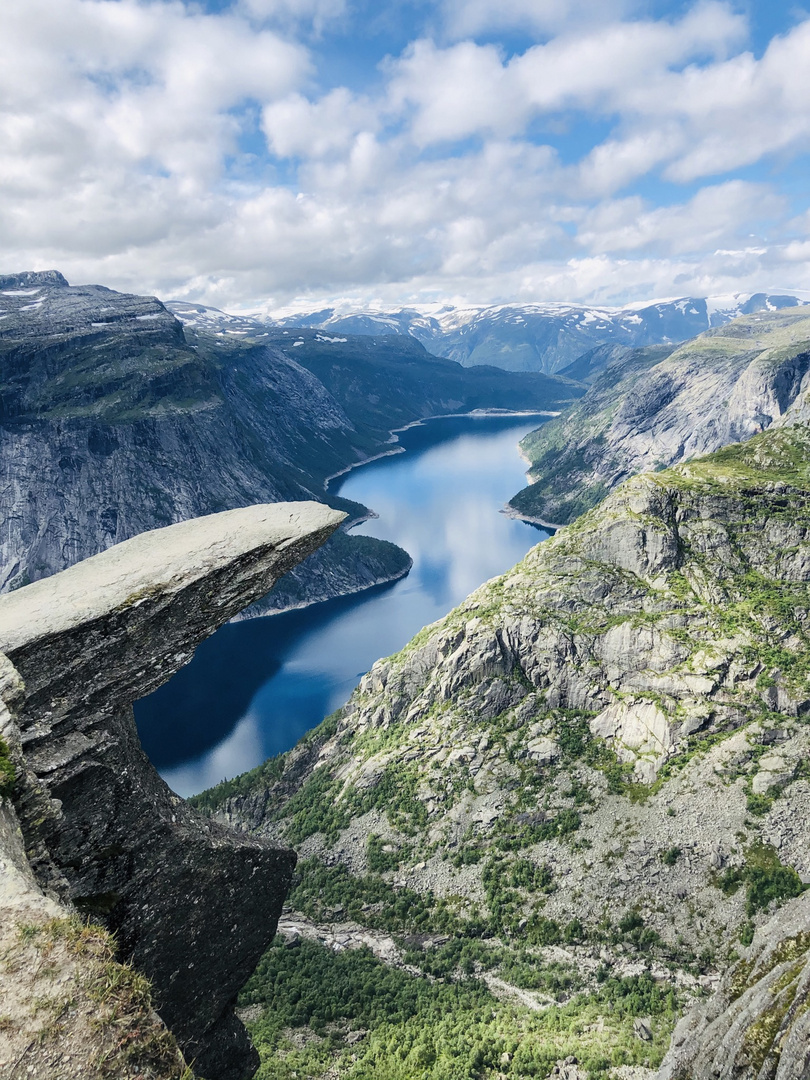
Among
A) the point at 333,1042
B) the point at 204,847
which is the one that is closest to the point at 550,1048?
the point at 333,1042

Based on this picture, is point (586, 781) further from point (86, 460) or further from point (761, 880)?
point (86, 460)

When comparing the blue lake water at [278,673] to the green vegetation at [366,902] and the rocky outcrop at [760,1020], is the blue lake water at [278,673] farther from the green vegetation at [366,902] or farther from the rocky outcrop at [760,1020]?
the rocky outcrop at [760,1020]

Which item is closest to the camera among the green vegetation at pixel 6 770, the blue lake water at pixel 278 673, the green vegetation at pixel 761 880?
the green vegetation at pixel 6 770

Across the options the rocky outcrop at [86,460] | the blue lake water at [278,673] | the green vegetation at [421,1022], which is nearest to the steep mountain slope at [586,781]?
the green vegetation at [421,1022]

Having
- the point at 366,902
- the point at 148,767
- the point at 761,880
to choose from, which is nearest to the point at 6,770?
the point at 148,767

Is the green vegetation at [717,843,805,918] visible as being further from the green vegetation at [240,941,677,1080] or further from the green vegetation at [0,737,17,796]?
the green vegetation at [0,737,17,796]

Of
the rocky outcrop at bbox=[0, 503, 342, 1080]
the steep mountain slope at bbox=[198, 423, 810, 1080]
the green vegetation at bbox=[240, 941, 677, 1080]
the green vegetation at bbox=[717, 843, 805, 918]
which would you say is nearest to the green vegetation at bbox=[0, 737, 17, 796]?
the rocky outcrop at bbox=[0, 503, 342, 1080]
